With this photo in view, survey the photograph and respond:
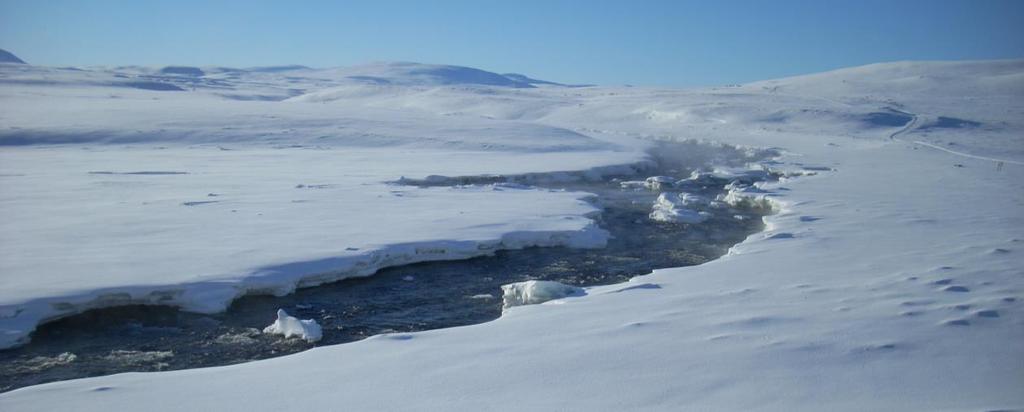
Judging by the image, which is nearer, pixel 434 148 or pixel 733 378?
pixel 733 378

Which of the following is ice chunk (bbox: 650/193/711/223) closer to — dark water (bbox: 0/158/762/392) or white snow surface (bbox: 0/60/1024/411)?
dark water (bbox: 0/158/762/392)

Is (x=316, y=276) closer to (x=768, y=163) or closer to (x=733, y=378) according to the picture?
(x=733, y=378)

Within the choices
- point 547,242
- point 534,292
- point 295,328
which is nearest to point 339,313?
point 295,328

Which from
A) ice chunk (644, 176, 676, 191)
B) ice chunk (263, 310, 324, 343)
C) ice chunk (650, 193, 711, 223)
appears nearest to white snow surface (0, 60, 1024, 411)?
ice chunk (263, 310, 324, 343)

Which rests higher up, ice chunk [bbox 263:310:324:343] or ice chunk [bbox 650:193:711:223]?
ice chunk [bbox 650:193:711:223]

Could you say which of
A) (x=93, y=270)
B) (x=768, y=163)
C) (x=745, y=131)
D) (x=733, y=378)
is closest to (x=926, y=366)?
(x=733, y=378)

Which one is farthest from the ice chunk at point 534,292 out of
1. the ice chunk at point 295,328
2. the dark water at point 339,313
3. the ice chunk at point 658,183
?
the ice chunk at point 658,183

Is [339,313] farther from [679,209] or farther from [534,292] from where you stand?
[679,209]
